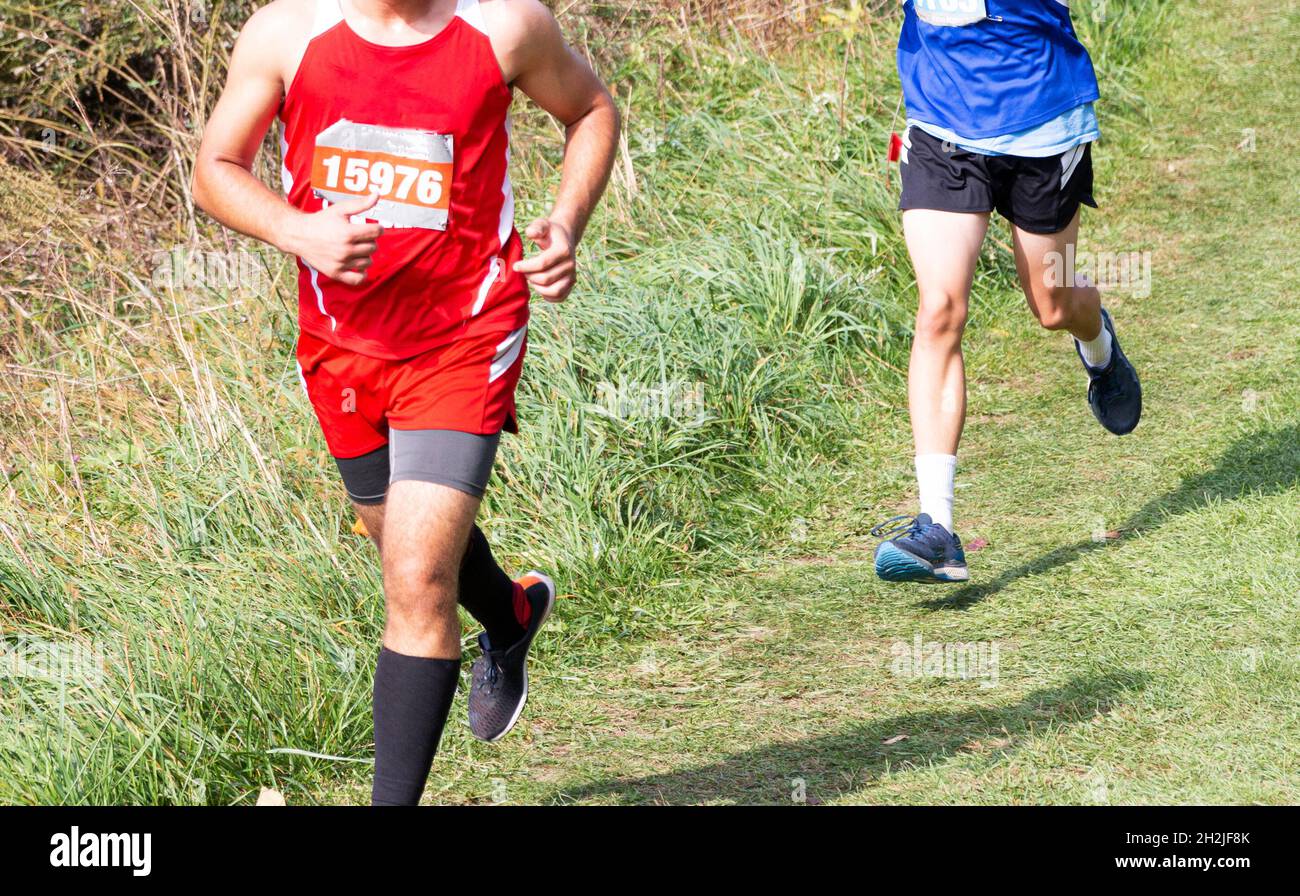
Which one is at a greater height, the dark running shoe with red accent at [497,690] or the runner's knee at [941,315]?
the runner's knee at [941,315]

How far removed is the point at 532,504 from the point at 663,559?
1.49ft

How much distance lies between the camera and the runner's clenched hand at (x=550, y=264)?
2.82 m

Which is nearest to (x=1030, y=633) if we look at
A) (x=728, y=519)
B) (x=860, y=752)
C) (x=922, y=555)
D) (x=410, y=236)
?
(x=922, y=555)

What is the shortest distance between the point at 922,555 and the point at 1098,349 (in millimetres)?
1275

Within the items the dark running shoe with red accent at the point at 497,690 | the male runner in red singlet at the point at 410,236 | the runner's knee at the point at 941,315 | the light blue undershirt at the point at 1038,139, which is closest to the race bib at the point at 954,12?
the light blue undershirt at the point at 1038,139

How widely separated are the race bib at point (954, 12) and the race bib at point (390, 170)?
6.06 feet

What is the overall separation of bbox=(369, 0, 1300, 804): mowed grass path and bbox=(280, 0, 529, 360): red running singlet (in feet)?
4.19

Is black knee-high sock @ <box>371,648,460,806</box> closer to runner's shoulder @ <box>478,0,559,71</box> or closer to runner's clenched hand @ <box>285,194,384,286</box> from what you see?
runner's clenched hand @ <box>285,194,384,286</box>

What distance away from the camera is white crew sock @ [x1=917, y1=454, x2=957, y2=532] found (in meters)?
4.09

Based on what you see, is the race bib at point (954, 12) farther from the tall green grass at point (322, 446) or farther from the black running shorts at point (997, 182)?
the tall green grass at point (322, 446)

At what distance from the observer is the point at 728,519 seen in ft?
16.4

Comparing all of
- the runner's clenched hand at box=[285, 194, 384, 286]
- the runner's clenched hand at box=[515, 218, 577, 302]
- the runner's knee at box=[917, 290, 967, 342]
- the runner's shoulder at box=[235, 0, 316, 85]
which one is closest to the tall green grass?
the runner's knee at box=[917, 290, 967, 342]

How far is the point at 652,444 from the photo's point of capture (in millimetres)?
4961

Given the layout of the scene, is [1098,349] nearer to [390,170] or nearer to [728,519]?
[728,519]
